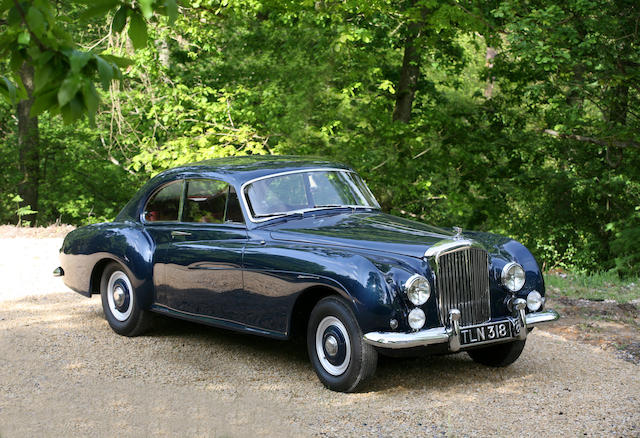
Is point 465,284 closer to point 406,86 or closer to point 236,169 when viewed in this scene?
point 236,169

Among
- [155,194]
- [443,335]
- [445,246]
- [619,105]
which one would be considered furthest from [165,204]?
[619,105]

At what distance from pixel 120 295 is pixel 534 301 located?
13.4 feet

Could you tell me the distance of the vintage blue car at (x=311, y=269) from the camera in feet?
18.4

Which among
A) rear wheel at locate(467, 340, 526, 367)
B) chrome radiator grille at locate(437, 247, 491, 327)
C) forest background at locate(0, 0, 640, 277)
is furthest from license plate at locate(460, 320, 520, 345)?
forest background at locate(0, 0, 640, 277)

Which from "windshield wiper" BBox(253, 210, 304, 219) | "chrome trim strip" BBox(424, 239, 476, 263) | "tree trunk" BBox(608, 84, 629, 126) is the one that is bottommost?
"chrome trim strip" BBox(424, 239, 476, 263)

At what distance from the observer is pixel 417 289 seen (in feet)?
18.3

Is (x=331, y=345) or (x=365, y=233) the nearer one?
(x=331, y=345)

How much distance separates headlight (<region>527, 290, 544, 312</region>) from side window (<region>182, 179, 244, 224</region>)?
255cm

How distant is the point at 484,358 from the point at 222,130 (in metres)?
8.97

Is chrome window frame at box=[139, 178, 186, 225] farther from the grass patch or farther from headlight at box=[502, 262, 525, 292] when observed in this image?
the grass patch

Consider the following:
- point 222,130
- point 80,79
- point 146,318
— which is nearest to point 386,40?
point 222,130

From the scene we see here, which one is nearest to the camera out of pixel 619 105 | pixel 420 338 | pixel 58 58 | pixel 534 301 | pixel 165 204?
pixel 58 58

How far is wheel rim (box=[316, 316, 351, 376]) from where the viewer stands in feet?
18.9

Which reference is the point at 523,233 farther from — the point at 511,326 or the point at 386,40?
the point at 511,326
